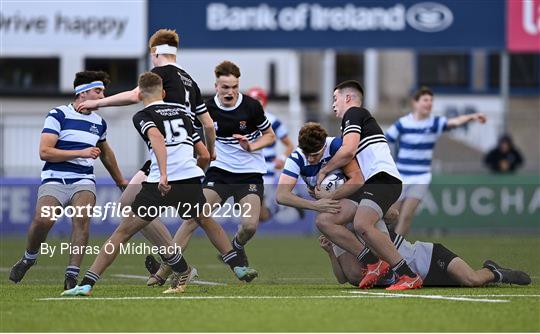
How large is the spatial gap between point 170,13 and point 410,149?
5.90 metres

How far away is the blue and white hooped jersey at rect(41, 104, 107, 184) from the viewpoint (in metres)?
12.7

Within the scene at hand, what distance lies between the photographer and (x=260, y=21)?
23.4 meters

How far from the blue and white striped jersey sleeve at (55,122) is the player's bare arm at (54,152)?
5 centimetres

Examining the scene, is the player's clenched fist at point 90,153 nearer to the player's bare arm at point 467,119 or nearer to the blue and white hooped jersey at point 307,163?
the blue and white hooped jersey at point 307,163

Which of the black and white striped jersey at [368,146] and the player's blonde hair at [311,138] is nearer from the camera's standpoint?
the player's blonde hair at [311,138]

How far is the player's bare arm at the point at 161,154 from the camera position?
11.4 metres

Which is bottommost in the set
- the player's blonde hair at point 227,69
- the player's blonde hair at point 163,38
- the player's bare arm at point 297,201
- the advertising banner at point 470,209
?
the advertising banner at point 470,209

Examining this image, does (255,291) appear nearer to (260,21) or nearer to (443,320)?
(443,320)

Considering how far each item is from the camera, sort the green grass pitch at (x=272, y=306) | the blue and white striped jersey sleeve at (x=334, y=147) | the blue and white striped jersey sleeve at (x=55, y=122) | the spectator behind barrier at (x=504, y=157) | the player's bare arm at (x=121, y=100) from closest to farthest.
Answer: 1. the green grass pitch at (x=272, y=306)
2. the player's bare arm at (x=121, y=100)
3. the blue and white striped jersey sleeve at (x=334, y=147)
4. the blue and white striped jersey sleeve at (x=55, y=122)
5. the spectator behind barrier at (x=504, y=157)

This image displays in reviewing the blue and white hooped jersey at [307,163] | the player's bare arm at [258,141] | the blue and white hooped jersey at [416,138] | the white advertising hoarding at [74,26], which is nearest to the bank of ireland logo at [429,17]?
the white advertising hoarding at [74,26]

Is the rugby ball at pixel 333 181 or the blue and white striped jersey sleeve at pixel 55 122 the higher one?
the blue and white striped jersey sleeve at pixel 55 122

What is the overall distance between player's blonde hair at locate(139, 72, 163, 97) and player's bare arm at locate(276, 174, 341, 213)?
4.78 feet

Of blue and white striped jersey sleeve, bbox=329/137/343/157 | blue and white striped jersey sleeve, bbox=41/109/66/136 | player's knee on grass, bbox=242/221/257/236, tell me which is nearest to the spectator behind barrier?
player's knee on grass, bbox=242/221/257/236

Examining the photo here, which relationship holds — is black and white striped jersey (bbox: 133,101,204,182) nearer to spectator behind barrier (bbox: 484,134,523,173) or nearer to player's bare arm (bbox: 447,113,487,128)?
player's bare arm (bbox: 447,113,487,128)
